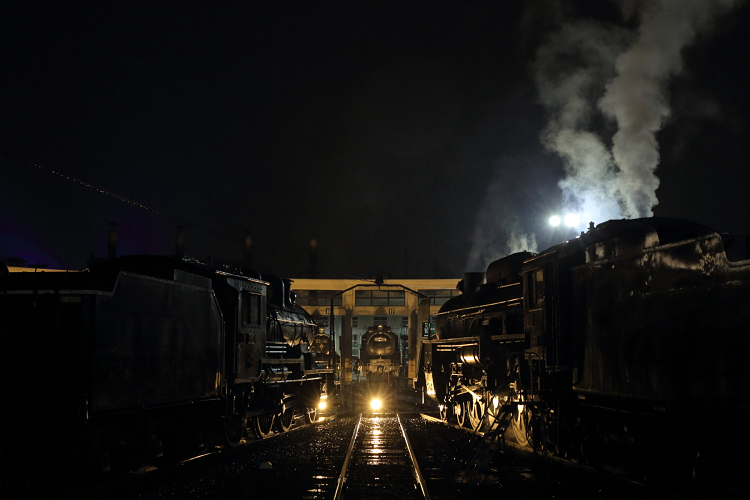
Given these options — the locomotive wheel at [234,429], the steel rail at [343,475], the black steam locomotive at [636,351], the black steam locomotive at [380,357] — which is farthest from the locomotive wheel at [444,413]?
the black steam locomotive at [380,357]

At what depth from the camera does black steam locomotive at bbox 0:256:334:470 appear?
768 centimetres

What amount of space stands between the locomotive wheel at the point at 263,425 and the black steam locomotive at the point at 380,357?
15.6 meters

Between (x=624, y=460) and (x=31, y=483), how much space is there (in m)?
6.94

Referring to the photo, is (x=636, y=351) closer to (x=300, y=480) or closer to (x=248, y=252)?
(x=300, y=480)

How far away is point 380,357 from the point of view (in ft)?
102

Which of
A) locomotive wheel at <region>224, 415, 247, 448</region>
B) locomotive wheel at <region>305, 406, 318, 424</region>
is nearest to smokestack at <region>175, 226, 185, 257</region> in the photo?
locomotive wheel at <region>305, 406, 318, 424</region>

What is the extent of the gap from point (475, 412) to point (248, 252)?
32.4m

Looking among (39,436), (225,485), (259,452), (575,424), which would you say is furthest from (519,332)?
(39,436)

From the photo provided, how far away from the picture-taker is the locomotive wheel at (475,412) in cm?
1535

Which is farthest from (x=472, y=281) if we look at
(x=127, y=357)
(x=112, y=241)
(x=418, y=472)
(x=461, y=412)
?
(x=112, y=241)

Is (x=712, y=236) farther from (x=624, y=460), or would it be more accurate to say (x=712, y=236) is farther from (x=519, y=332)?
(x=519, y=332)

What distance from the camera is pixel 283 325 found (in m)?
16.0

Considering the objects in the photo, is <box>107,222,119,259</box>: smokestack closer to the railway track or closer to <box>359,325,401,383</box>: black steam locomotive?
<box>359,325,401,383</box>: black steam locomotive

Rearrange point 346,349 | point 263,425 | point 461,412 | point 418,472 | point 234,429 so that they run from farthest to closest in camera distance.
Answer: point 346,349 → point 461,412 → point 263,425 → point 234,429 → point 418,472
